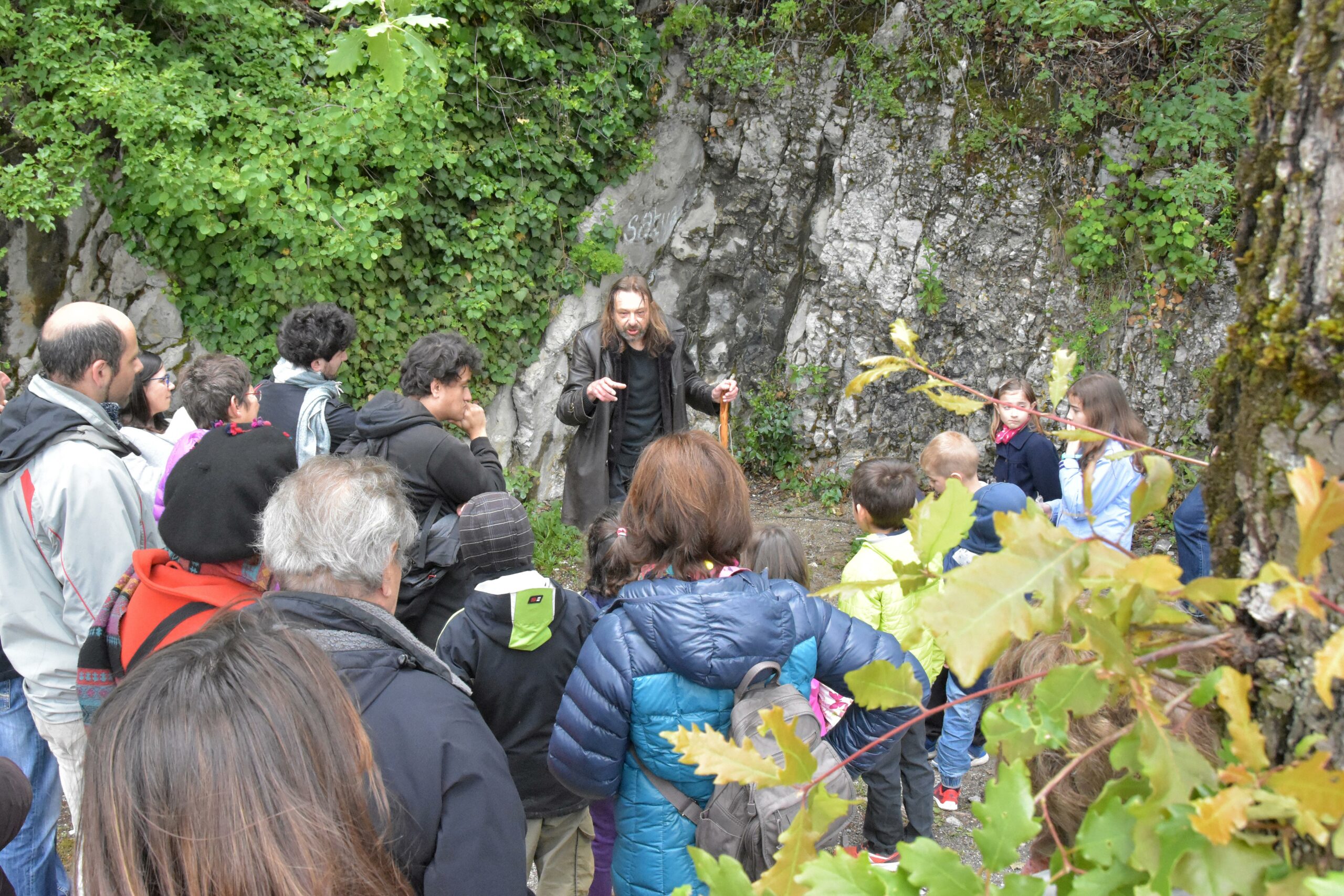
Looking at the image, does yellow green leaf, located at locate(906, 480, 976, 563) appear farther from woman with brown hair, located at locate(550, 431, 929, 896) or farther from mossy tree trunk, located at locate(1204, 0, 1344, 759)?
woman with brown hair, located at locate(550, 431, 929, 896)

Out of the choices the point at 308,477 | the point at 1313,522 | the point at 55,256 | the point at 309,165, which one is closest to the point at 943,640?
the point at 1313,522

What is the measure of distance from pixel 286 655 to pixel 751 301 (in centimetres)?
713

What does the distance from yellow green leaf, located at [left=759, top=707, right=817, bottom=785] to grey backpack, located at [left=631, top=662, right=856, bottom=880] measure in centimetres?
95

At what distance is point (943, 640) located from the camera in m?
0.63

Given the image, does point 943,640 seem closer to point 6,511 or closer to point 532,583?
point 532,583

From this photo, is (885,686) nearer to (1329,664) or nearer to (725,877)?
(725,877)

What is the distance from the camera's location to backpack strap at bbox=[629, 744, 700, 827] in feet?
6.52

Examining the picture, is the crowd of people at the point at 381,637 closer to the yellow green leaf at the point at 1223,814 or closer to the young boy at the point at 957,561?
the young boy at the point at 957,561

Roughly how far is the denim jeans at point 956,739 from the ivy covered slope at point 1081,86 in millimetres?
4701

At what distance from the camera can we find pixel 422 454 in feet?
10.1

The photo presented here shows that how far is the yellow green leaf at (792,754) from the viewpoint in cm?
75

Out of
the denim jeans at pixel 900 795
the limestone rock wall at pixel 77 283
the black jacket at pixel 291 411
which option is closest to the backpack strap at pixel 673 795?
the denim jeans at pixel 900 795

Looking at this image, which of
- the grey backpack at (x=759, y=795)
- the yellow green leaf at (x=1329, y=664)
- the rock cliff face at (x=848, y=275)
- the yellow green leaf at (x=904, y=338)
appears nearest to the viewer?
the yellow green leaf at (x=1329, y=664)

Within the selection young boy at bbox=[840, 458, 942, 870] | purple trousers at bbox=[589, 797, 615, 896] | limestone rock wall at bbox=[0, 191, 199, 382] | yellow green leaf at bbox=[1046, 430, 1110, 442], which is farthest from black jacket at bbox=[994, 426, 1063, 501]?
limestone rock wall at bbox=[0, 191, 199, 382]
